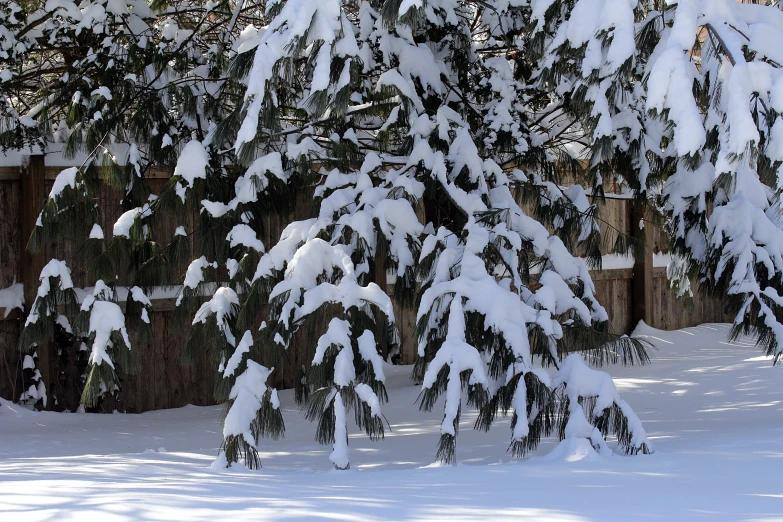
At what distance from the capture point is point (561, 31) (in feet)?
11.6

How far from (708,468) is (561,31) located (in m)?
2.01

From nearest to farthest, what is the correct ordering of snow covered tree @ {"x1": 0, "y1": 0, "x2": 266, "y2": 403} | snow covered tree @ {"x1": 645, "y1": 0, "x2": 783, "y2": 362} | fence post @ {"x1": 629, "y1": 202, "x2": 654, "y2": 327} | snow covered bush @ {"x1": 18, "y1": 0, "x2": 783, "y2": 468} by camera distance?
snow covered tree @ {"x1": 645, "y1": 0, "x2": 783, "y2": 362} → snow covered bush @ {"x1": 18, "y1": 0, "x2": 783, "y2": 468} → snow covered tree @ {"x1": 0, "y1": 0, "x2": 266, "y2": 403} → fence post @ {"x1": 629, "y1": 202, "x2": 654, "y2": 327}

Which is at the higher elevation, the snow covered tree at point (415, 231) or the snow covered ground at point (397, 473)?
the snow covered tree at point (415, 231)

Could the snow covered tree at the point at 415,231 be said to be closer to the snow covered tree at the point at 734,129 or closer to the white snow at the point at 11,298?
the snow covered tree at the point at 734,129

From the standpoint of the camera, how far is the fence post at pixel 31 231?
5051mm

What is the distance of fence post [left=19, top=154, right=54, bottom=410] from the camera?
16.6ft

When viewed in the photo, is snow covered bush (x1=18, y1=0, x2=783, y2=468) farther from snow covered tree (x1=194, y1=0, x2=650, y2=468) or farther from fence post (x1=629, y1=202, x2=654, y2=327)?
fence post (x1=629, y1=202, x2=654, y2=327)

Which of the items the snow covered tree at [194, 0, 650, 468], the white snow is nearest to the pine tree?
the snow covered tree at [194, 0, 650, 468]

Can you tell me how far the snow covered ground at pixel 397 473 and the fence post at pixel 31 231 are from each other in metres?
0.37

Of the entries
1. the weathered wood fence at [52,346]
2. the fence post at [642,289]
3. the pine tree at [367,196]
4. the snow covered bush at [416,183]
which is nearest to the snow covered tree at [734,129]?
the snow covered bush at [416,183]

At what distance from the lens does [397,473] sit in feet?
10.5

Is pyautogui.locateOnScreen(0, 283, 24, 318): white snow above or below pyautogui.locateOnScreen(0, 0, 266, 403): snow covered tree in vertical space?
below

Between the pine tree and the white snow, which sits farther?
the white snow

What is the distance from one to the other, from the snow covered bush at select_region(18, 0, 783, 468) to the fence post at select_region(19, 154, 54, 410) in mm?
266
